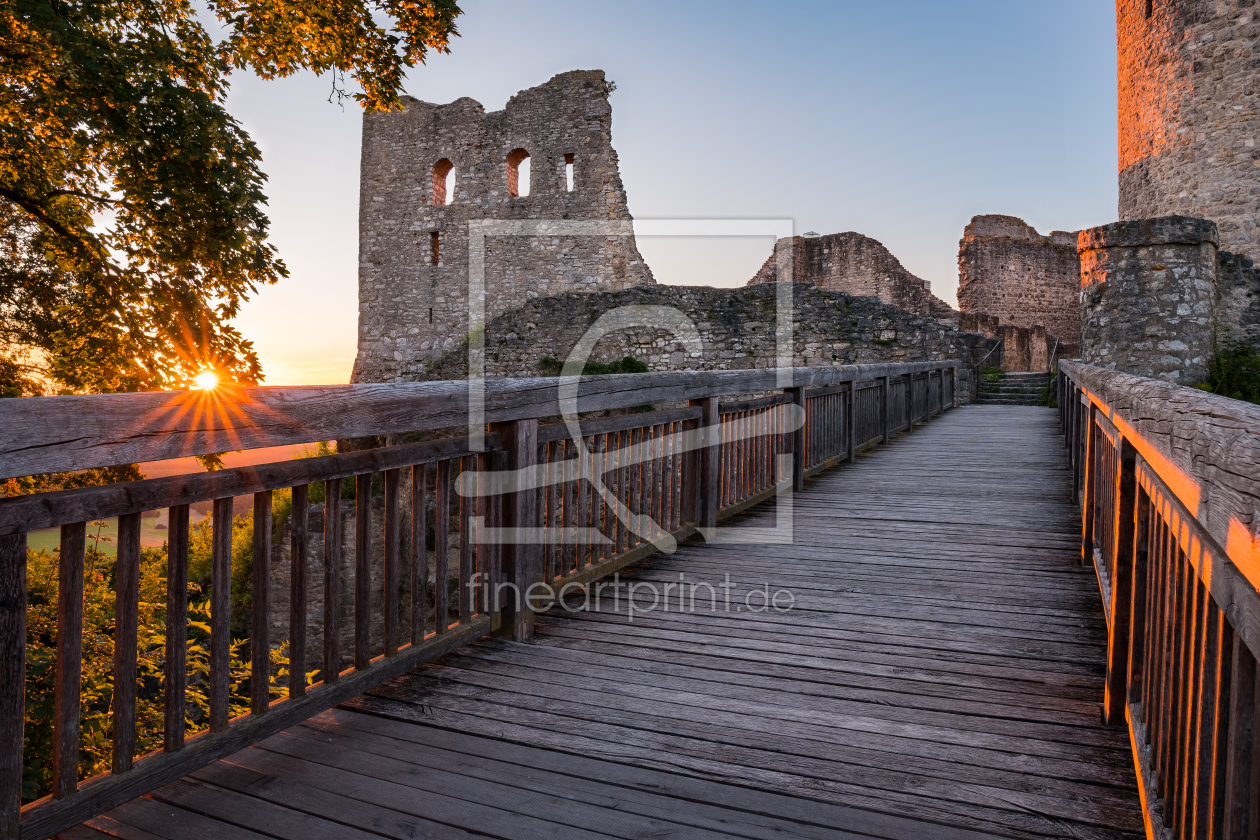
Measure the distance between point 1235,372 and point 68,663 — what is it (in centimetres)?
1326

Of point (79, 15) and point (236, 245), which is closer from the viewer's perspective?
point (79, 15)

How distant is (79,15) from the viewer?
5984 millimetres

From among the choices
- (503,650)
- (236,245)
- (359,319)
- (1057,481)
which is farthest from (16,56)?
(359,319)

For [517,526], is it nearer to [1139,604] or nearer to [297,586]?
[297,586]

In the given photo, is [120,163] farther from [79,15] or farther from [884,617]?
[884,617]

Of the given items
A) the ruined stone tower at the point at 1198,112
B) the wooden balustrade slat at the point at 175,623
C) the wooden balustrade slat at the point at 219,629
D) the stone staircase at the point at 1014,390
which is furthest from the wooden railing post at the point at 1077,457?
the ruined stone tower at the point at 1198,112

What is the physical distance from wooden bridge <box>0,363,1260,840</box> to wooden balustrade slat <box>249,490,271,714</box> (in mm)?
11

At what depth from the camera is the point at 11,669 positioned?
4.99 ft

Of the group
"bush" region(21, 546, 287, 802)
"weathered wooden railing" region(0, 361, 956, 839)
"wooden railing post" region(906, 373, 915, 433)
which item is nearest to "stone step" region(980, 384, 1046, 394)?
"wooden railing post" region(906, 373, 915, 433)

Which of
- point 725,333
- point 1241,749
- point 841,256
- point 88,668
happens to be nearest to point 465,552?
point 1241,749

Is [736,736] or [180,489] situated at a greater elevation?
[180,489]

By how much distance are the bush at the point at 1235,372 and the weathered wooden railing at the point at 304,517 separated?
9.61m

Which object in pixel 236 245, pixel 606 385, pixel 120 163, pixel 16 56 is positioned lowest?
pixel 606 385

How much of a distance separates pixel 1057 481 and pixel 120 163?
9.00 meters
